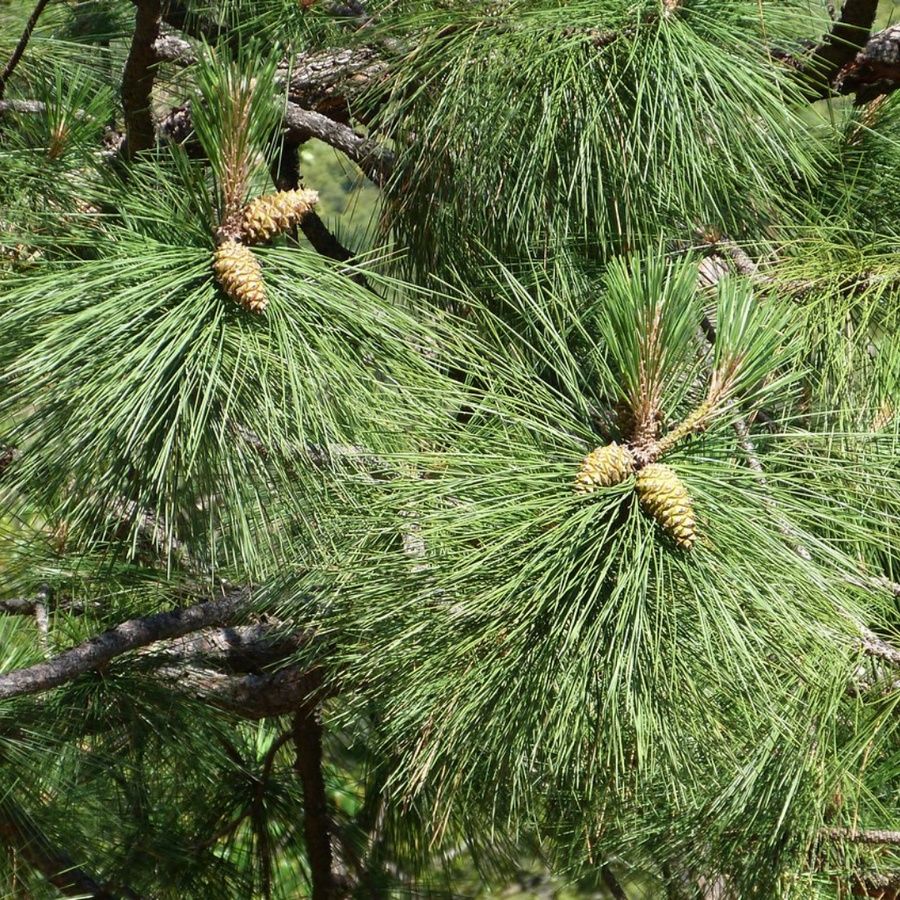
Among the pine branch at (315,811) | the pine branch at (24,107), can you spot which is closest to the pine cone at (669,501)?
the pine branch at (24,107)

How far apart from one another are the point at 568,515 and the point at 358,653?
246mm

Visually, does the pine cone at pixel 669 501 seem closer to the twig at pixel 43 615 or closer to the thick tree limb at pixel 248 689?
the thick tree limb at pixel 248 689

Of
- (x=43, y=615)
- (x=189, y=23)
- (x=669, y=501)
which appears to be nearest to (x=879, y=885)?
(x=669, y=501)

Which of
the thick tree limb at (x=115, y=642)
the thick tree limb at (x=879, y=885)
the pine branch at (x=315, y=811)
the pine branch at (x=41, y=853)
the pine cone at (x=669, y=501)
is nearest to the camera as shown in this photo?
the pine cone at (x=669, y=501)

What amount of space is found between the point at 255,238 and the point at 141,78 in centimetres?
26

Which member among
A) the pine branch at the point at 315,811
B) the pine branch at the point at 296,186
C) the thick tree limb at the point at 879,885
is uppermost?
the pine branch at the point at 296,186

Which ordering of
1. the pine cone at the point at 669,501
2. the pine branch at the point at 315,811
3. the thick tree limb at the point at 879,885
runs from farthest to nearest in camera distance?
1. the pine branch at the point at 315,811
2. the thick tree limb at the point at 879,885
3. the pine cone at the point at 669,501

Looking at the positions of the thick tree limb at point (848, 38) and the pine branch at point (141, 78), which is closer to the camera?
the pine branch at point (141, 78)

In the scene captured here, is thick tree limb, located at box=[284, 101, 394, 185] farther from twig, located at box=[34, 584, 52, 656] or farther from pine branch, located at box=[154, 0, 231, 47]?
twig, located at box=[34, 584, 52, 656]

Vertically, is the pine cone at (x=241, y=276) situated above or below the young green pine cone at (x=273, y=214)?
below

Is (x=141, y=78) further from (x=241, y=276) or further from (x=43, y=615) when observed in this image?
(x=43, y=615)

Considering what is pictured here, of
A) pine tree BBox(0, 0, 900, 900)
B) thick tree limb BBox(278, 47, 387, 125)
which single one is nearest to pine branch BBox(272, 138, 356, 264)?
thick tree limb BBox(278, 47, 387, 125)

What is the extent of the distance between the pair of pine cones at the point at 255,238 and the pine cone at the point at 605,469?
209 mm

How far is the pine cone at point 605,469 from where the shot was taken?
0.66 m
